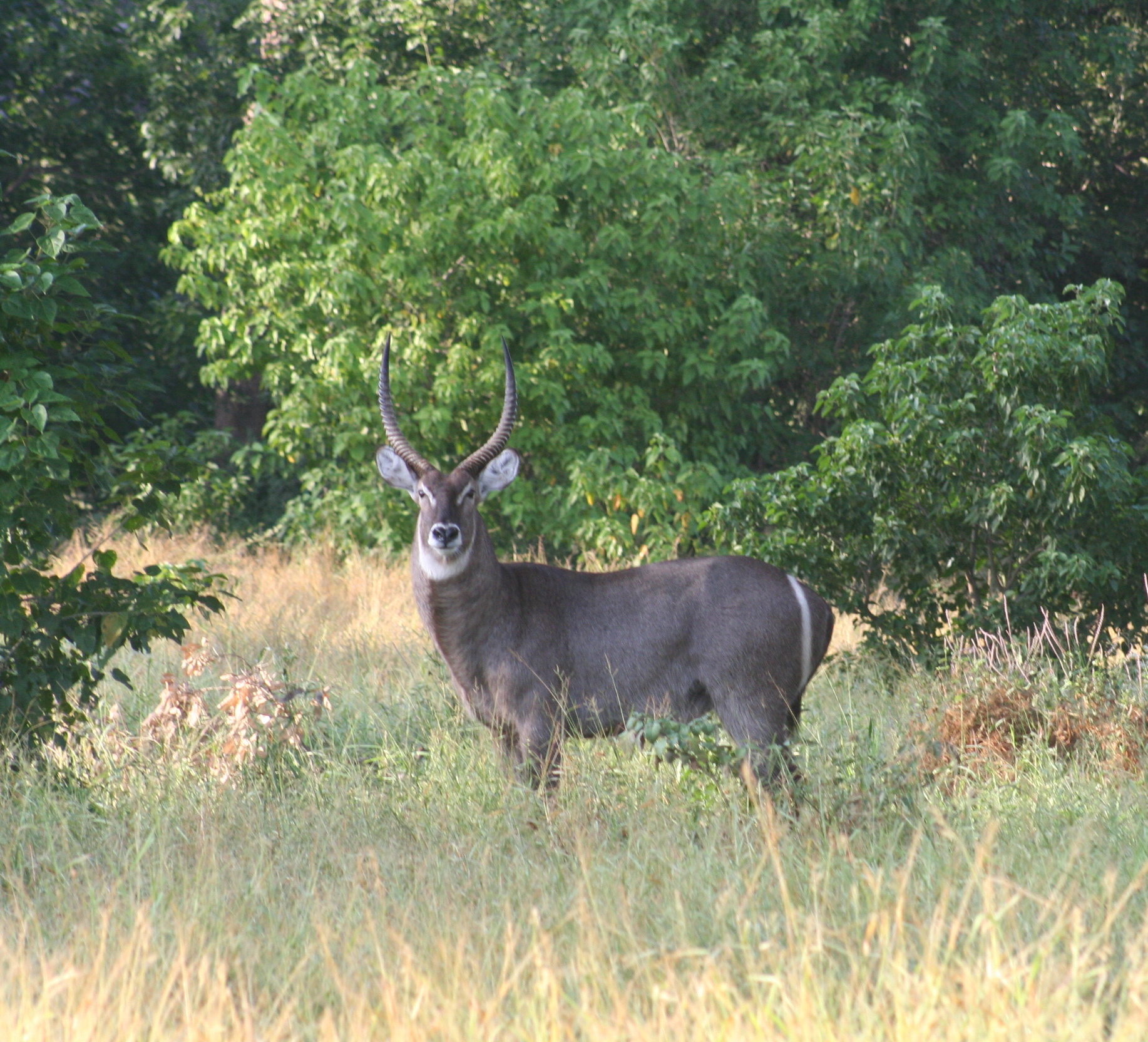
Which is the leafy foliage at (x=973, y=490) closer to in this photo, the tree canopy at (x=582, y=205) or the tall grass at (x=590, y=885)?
the tree canopy at (x=582, y=205)

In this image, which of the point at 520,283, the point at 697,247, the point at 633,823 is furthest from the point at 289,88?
the point at 633,823

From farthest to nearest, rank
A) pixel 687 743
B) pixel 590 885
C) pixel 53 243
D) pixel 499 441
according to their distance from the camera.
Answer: pixel 499 441 < pixel 53 243 < pixel 687 743 < pixel 590 885

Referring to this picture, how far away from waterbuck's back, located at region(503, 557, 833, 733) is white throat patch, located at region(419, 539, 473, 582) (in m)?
0.31

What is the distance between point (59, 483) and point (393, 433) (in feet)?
4.62

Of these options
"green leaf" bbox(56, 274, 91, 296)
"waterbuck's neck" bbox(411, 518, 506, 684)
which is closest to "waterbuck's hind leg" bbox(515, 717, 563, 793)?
"waterbuck's neck" bbox(411, 518, 506, 684)

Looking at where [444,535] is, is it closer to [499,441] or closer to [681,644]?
[499,441]

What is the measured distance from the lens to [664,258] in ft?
37.8

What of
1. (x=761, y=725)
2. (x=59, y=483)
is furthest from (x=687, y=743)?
(x=59, y=483)

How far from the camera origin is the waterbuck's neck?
536cm

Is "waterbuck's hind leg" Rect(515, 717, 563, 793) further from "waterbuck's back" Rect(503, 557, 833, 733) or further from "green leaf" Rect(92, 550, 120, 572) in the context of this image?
"green leaf" Rect(92, 550, 120, 572)

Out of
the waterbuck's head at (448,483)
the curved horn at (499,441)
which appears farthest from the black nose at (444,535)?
the curved horn at (499,441)

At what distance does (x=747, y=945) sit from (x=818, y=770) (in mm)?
1917

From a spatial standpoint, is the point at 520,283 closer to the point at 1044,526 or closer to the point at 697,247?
the point at 697,247

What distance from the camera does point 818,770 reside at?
5.17 m
